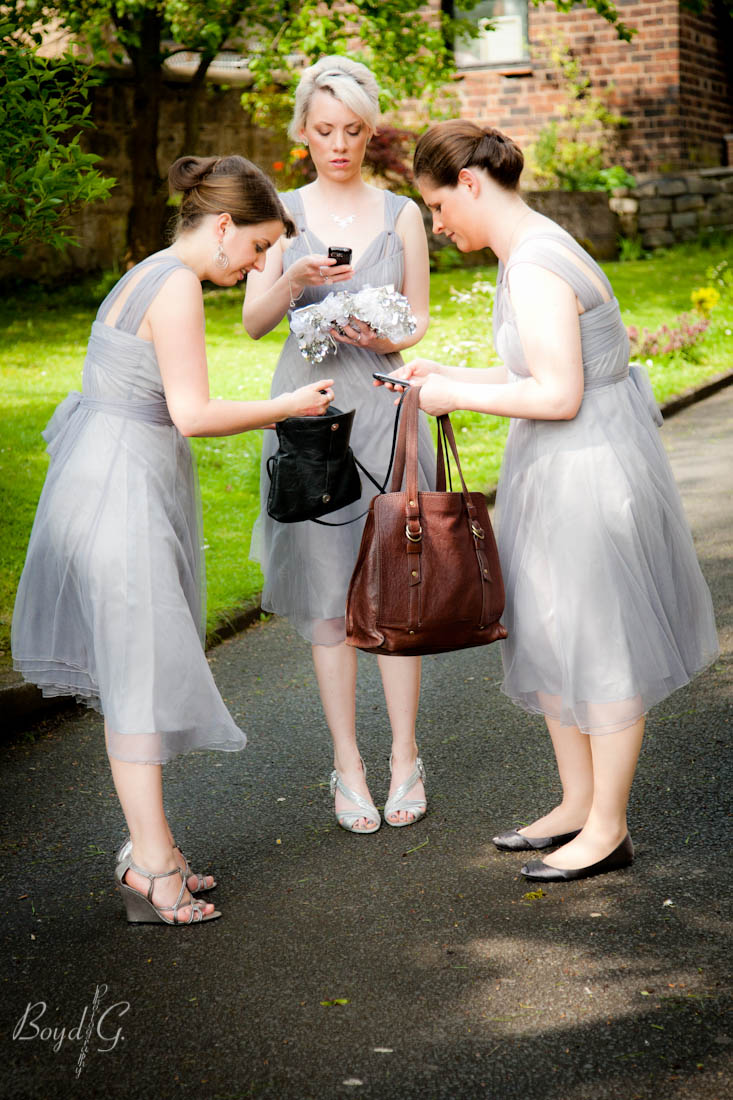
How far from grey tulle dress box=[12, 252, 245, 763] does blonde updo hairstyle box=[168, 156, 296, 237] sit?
170 millimetres

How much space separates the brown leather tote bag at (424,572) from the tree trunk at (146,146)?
13034 millimetres

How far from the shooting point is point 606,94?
67.2 ft

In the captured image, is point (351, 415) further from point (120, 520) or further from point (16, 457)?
point (16, 457)

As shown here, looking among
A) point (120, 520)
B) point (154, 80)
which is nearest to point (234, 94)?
point (154, 80)

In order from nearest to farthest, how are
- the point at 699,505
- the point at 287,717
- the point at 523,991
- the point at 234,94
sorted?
the point at 523,991, the point at 287,717, the point at 699,505, the point at 234,94

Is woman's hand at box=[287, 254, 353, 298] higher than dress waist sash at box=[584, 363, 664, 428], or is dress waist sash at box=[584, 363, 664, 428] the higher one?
woman's hand at box=[287, 254, 353, 298]

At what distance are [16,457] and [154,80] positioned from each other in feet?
30.3

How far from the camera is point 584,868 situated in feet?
11.3

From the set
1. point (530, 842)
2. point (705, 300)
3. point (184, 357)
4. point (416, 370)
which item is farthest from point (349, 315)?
point (705, 300)

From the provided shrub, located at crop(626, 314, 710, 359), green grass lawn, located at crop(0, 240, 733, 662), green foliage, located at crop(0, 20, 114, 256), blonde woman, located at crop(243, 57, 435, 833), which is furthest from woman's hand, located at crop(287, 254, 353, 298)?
shrub, located at crop(626, 314, 710, 359)

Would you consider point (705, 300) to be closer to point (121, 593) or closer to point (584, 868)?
point (584, 868)

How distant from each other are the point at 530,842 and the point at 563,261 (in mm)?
1750

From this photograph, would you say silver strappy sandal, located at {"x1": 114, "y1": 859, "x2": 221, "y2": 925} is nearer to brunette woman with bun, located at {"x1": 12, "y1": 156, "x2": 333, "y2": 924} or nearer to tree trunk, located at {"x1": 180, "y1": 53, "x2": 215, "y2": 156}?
brunette woman with bun, located at {"x1": 12, "y1": 156, "x2": 333, "y2": 924}

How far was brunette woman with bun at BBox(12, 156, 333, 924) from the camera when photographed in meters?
3.19
